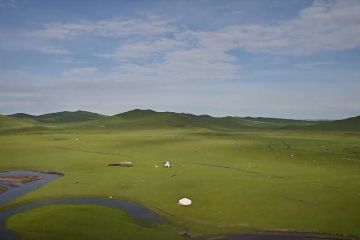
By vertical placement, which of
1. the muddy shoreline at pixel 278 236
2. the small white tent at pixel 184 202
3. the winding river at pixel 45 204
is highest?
the small white tent at pixel 184 202

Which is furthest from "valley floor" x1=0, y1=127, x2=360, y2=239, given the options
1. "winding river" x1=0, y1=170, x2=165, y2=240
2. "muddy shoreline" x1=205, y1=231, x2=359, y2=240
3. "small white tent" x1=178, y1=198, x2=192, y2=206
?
"winding river" x1=0, y1=170, x2=165, y2=240

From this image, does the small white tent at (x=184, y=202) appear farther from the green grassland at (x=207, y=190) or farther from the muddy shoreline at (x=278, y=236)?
the muddy shoreline at (x=278, y=236)

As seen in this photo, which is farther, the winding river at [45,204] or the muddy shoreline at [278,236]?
the winding river at [45,204]

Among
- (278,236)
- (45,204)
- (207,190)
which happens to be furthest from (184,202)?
(45,204)

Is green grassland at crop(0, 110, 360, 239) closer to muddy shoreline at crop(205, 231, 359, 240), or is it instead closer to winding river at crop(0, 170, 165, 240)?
muddy shoreline at crop(205, 231, 359, 240)

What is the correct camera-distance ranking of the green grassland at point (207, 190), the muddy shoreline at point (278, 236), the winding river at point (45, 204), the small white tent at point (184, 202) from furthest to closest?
the small white tent at point (184, 202)
the winding river at point (45, 204)
the green grassland at point (207, 190)
the muddy shoreline at point (278, 236)

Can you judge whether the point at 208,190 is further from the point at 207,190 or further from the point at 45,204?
the point at 45,204

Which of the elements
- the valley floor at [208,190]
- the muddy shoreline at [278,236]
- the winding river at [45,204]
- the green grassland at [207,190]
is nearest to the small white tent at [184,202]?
the valley floor at [208,190]

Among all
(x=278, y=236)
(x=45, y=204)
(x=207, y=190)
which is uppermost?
(x=207, y=190)

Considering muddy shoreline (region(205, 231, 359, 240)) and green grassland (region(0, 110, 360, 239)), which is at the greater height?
green grassland (region(0, 110, 360, 239))

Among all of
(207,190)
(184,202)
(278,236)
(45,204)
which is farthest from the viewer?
(207,190)

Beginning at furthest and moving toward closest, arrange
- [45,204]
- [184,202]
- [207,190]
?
[207,190], [45,204], [184,202]
